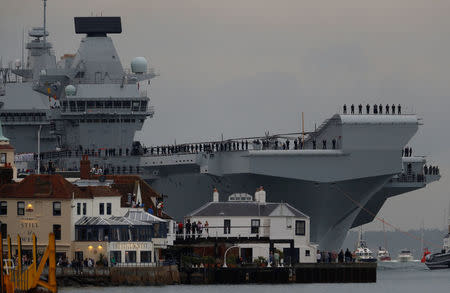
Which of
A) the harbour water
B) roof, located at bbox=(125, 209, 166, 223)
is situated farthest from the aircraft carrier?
roof, located at bbox=(125, 209, 166, 223)

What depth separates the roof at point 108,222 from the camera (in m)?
80.3

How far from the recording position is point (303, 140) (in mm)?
108438

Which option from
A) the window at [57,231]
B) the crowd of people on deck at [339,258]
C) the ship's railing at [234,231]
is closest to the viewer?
the window at [57,231]

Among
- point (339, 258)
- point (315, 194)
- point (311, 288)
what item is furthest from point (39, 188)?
point (315, 194)

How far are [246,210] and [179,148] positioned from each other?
78.5 ft

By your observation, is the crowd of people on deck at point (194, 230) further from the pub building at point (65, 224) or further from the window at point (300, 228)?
the window at point (300, 228)

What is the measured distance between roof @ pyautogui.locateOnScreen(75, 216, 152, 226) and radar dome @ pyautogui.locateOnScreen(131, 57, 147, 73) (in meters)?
47.2

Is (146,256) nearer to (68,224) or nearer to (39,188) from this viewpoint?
(68,224)

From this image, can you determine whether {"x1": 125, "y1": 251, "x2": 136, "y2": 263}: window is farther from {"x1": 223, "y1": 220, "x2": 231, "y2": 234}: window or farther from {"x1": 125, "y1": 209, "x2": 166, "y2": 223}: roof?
{"x1": 223, "y1": 220, "x2": 231, "y2": 234}: window

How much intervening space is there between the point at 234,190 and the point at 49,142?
106ft

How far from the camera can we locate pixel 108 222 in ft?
263

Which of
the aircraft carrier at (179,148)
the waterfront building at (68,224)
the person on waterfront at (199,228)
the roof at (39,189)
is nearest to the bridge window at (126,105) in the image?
the aircraft carrier at (179,148)

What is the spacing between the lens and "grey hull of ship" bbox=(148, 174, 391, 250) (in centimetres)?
10294

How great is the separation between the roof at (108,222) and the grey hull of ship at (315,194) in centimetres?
2131
